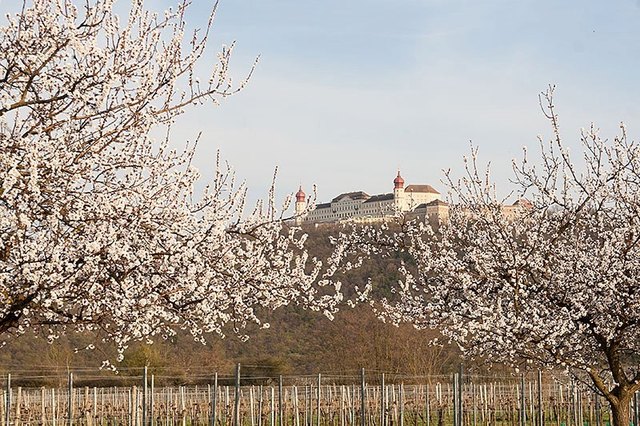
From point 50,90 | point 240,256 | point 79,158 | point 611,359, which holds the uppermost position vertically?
point 50,90

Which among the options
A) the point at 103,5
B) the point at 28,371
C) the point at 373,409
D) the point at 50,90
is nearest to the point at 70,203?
the point at 50,90

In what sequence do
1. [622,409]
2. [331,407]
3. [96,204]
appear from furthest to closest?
1. [331,407]
2. [622,409]
3. [96,204]

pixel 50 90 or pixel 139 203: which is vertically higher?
pixel 50 90

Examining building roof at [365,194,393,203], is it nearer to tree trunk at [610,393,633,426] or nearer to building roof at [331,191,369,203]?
building roof at [331,191,369,203]

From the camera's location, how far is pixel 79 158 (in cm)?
668

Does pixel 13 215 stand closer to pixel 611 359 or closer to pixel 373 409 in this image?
pixel 611 359

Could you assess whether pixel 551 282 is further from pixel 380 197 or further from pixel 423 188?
pixel 423 188

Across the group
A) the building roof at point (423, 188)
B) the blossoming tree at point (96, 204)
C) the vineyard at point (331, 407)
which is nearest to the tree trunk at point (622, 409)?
the blossoming tree at point (96, 204)

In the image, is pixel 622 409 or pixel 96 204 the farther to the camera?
pixel 622 409

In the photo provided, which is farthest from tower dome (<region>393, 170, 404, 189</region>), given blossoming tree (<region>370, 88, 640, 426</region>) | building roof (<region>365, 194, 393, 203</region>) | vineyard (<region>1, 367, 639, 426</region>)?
blossoming tree (<region>370, 88, 640, 426</region>)

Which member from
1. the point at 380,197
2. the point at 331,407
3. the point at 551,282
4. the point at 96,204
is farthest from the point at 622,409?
the point at 380,197

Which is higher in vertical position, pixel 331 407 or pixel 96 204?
pixel 96 204

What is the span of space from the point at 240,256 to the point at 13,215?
2.64m

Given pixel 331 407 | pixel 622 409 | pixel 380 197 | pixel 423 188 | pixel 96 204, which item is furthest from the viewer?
pixel 423 188
